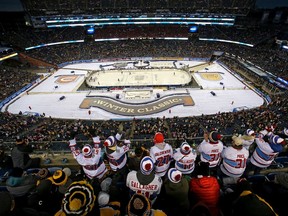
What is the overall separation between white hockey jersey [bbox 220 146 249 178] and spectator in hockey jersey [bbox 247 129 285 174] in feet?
3.65

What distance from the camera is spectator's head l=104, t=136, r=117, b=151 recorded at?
243 inches

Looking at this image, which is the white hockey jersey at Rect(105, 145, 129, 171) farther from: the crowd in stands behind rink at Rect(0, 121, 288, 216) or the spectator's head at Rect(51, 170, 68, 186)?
the spectator's head at Rect(51, 170, 68, 186)

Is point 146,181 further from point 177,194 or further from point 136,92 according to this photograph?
point 136,92

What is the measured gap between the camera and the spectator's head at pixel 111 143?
618 cm

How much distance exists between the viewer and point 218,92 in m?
30.5

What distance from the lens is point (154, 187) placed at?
14.5 feet

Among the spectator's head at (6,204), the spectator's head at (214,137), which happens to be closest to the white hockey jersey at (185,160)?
the spectator's head at (214,137)

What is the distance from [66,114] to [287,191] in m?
25.2

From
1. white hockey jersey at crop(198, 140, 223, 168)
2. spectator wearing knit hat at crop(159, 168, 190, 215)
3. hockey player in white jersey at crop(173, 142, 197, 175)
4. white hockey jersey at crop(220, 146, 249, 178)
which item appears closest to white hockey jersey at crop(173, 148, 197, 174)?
hockey player in white jersey at crop(173, 142, 197, 175)

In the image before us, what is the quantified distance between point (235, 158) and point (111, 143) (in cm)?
403

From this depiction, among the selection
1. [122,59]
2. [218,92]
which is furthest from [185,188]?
[122,59]

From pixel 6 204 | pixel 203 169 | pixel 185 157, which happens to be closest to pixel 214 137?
pixel 185 157

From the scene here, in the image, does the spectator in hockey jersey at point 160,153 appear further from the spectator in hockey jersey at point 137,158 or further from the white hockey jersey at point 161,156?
the spectator in hockey jersey at point 137,158

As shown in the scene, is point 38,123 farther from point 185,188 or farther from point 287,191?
point 287,191
